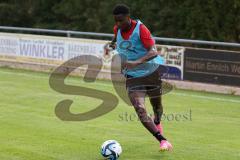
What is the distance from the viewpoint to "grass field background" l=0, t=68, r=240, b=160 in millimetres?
9164

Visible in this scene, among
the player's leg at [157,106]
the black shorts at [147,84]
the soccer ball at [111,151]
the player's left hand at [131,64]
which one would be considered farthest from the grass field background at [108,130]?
the player's left hand at [131,64]

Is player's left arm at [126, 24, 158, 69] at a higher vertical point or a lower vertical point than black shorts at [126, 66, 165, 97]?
higher

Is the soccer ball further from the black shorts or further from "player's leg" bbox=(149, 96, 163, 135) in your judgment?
"player's leg" bbox=(149, 96, 163, 135)

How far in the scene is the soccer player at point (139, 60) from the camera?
29.8 feet

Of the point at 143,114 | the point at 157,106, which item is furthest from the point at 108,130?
the point at 143,114

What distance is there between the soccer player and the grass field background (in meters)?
0.55

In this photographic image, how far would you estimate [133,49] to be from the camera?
928 cm

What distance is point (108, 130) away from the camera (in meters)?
11.2

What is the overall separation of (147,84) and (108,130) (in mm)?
1987

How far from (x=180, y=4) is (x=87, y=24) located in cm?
727

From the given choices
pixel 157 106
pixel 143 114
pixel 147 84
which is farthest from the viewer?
pixel 157 106

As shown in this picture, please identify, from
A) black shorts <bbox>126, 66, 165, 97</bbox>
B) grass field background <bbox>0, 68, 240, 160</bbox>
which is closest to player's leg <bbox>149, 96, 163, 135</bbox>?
black shorts <bbox>126, 66, 165, 97</bbox>

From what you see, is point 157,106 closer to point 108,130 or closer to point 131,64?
point 131,64

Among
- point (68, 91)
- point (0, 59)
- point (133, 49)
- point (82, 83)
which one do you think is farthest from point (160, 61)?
point (0, 59)
